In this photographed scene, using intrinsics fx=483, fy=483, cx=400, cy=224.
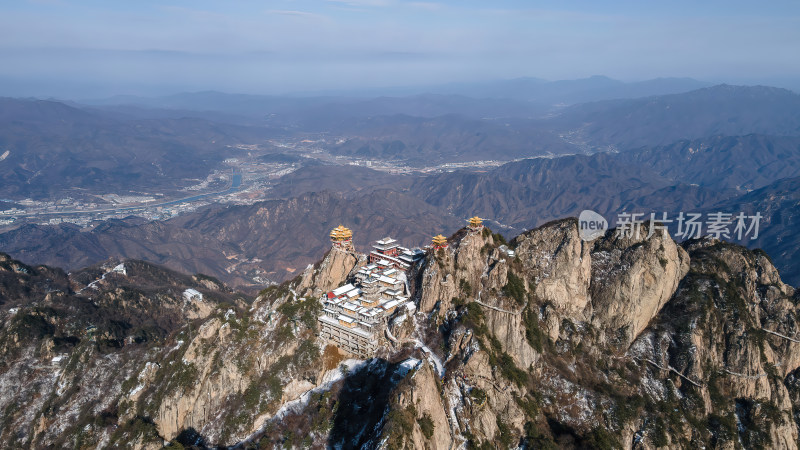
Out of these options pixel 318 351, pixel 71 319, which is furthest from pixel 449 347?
pixel 71 319

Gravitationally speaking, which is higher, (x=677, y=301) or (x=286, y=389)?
(x=677, y=301)

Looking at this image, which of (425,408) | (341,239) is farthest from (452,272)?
(341,239)

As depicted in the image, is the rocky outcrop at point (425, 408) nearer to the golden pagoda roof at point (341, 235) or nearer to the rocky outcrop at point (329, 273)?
the rocky outcrop at point (329, 273)

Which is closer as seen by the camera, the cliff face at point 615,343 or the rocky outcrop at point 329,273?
the cliff face at point 615,343

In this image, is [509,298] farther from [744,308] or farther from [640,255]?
[744,308]

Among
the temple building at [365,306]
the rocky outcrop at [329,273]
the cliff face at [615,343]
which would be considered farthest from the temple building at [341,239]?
the cliff face at [615,343]

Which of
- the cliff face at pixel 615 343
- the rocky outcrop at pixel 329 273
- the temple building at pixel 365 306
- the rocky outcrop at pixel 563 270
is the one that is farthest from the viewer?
the rocky outcrop at pixel 329 273

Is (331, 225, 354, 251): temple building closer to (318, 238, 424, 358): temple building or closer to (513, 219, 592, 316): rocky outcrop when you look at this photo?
(318, 238, 424, 358): temple building

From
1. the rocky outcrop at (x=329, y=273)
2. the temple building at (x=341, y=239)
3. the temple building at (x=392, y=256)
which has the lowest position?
the rocky outcrop at (x=329, y=273)

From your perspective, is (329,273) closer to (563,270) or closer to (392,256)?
(392,256)

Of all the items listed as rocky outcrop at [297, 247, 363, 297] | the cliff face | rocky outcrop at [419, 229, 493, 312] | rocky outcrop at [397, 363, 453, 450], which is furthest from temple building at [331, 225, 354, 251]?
rocky outcrop at [397, 363, 453, 450]

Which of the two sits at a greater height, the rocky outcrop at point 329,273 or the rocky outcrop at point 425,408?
the rocky outcrop at point 329,273
